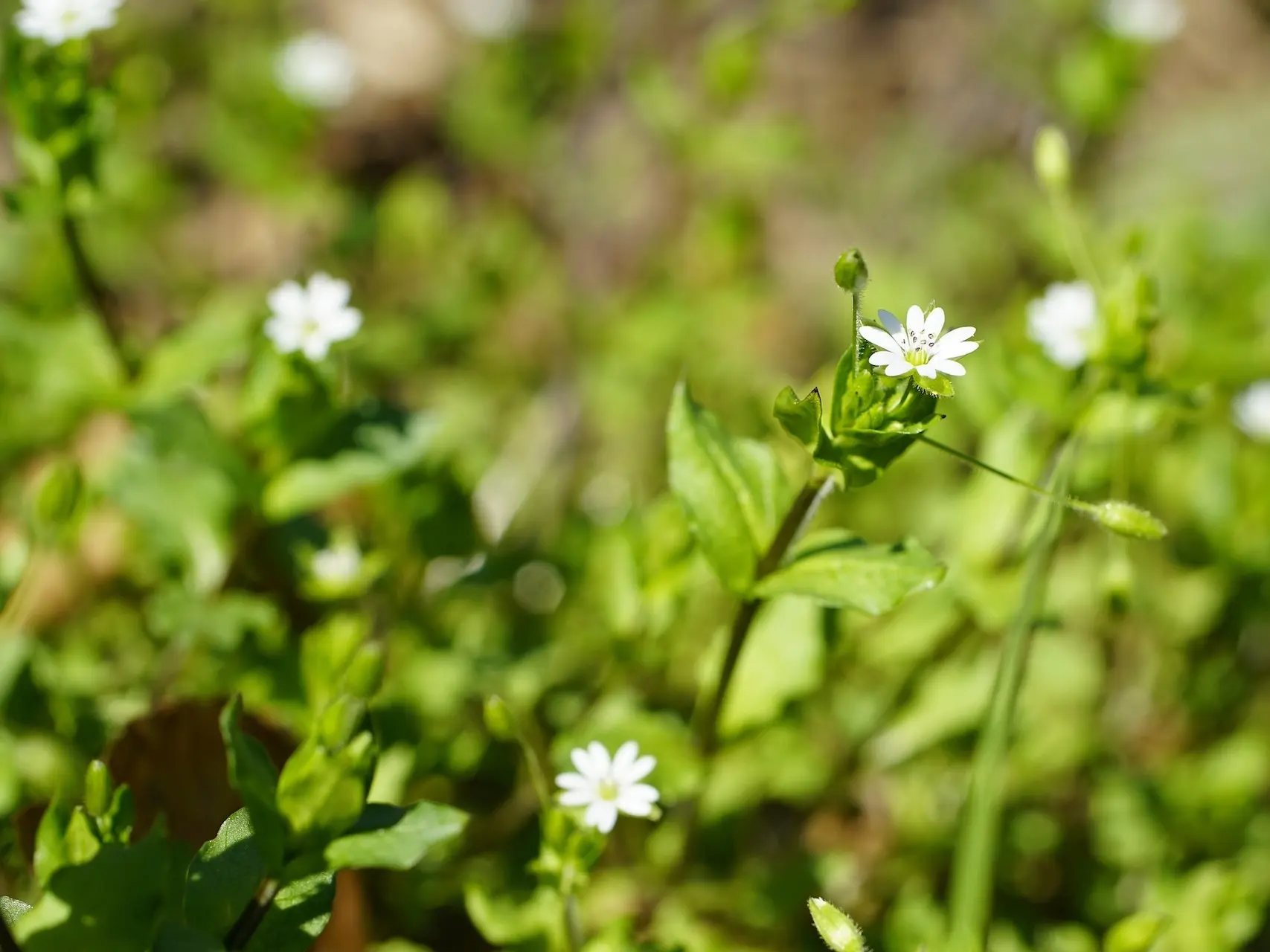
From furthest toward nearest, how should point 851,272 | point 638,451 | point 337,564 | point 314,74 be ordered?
1. point 314,74
2. point 638,451
3. point 337,564
4. point 851,272

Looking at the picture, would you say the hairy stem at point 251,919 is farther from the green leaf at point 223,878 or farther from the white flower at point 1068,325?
the white flower at point 1068,325

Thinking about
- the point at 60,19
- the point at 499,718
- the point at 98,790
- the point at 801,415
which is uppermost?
the point at 60,19

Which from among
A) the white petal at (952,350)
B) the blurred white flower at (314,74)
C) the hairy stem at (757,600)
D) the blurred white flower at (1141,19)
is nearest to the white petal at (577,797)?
the hairy stem at (757,600)

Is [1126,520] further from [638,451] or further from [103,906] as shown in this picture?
[638,451]

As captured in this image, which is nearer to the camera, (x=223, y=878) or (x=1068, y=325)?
(x=223, y=878)

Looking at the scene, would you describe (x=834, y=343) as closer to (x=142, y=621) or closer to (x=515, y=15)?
(x=515, y=15)

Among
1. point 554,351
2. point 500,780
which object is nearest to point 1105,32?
point 554,351

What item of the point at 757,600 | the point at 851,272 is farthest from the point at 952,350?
the point at 757,600
